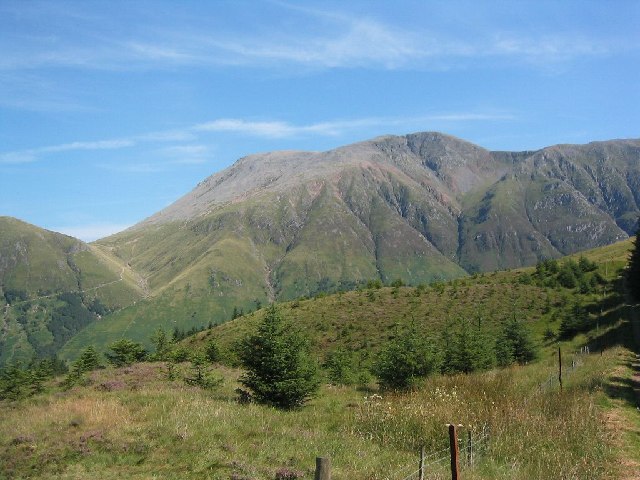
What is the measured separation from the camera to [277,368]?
21.5m

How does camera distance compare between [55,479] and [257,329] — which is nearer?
[55,479]

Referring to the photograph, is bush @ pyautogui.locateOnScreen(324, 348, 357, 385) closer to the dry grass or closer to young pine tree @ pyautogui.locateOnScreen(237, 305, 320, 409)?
young pine tree @ pyautogui.locateOnScreen(237, 305, 320, 409)

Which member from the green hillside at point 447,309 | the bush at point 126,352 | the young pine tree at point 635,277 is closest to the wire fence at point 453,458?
the bush at point 126,352

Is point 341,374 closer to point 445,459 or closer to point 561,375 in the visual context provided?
point 561,375

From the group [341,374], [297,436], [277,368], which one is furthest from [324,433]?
[341,374]

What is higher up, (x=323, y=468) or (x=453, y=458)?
(x=323, y=468)

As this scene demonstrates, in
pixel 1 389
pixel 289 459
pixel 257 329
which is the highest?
pixel 257 329

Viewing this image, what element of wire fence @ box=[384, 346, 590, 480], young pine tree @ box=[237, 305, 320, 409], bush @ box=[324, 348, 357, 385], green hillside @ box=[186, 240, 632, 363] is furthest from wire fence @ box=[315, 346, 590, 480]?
green hillside @ box=[186, 240, 632, 363]

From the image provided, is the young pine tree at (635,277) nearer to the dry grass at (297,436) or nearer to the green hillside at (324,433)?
the green hillside at (324,433)

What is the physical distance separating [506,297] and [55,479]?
8105cm

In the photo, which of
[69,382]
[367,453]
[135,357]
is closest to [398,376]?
[367,453]

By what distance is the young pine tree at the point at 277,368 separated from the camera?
21.2 meters

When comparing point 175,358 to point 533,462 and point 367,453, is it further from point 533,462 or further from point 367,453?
point 533,462

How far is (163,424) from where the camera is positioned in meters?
15.7
